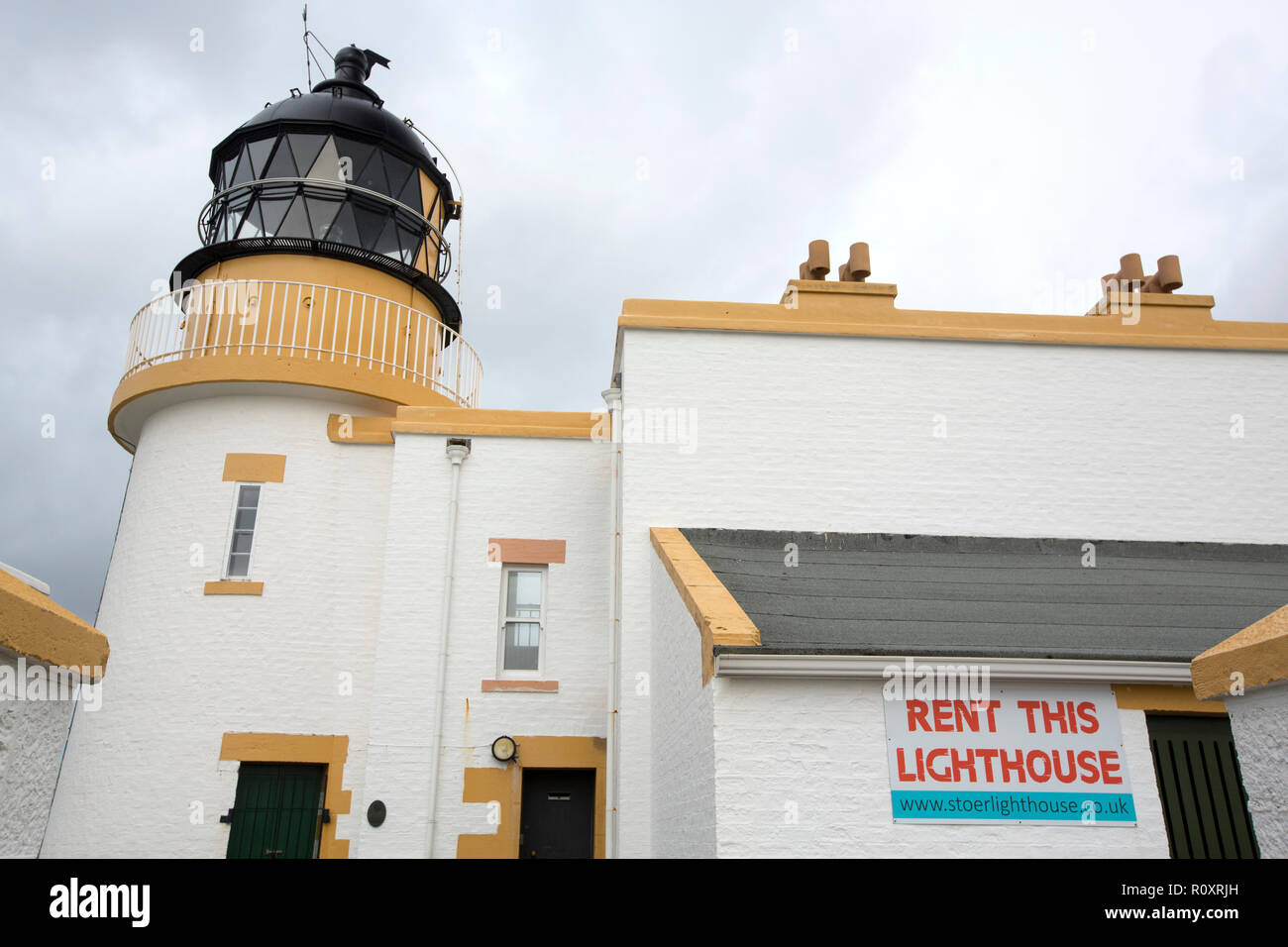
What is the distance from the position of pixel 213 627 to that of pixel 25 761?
310 inches

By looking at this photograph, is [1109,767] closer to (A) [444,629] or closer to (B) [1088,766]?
(B) [1088,766]

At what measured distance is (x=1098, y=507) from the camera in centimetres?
1052

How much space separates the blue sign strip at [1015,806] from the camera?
21.2 feet

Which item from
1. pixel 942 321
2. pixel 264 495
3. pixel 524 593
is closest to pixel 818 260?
pixel 942 321

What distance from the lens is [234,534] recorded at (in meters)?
11.0

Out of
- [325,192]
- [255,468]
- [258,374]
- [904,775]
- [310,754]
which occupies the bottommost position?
[904,775]

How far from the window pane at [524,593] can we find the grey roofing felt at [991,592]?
222 cm

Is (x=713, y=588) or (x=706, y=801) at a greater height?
(x=713, y=588)

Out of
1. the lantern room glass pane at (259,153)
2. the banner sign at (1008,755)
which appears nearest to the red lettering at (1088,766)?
the banner sign at (1008,755)

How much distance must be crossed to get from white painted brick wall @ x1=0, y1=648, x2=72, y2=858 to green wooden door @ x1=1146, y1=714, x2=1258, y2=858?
24.1ft

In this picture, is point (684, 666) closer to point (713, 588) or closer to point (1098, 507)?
point (713, 588)

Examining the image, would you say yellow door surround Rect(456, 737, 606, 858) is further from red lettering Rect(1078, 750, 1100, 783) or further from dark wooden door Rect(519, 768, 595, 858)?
red lettering Rect(1078, 750, 1100, 783)

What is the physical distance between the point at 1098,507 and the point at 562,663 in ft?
21.5
